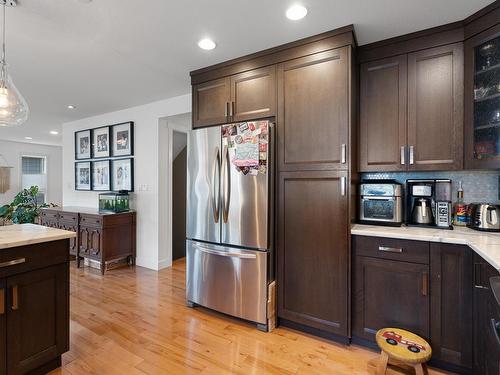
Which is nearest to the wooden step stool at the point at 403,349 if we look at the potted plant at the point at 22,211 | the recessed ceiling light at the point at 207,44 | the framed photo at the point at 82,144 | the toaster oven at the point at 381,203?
the toaster oven at the point at 381,203

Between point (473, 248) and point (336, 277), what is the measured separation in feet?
2.82

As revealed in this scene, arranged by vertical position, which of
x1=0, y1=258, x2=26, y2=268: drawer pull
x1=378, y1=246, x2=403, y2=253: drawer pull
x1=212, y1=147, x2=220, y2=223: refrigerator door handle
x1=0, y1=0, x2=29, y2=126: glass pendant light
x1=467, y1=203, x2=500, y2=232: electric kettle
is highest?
x1=0, y1=0, x2=29, y2=126: glass pendant light

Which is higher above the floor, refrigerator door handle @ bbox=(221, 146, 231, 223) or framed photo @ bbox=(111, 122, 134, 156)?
framed photo @ bbox=(111, 122, 134, 156)

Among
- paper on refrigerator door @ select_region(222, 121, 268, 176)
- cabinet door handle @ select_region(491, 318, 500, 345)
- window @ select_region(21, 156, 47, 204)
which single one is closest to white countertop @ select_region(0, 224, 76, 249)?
paper on refrigerator door @ select_region(222, 121, 268, 176)

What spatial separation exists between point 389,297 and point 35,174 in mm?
9256

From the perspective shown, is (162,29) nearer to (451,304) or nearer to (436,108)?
(436,108)

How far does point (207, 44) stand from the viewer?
2189 millimetres

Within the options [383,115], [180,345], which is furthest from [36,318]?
[383,115]

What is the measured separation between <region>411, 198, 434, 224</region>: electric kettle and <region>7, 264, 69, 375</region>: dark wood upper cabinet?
8.60ft

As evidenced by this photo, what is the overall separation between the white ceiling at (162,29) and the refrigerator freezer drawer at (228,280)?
1744 millimetres

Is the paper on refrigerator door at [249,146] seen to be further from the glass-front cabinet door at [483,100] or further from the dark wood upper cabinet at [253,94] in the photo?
the glass-front cabinet door at [483,100]

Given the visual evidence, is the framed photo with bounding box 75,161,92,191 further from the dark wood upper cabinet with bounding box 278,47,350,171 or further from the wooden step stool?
the wooden step stool

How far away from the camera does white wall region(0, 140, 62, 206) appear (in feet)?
22.8

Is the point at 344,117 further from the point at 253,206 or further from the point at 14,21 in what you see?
the point at 14,21
